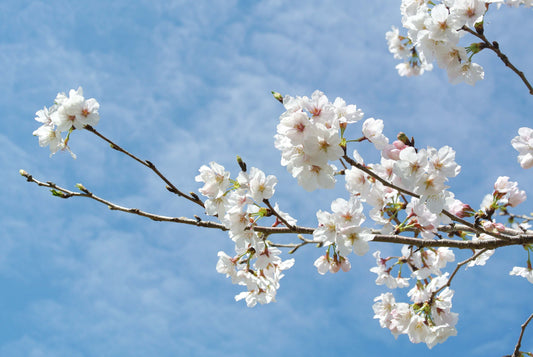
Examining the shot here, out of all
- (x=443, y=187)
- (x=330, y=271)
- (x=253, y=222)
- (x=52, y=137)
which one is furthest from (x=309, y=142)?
(x=52, y=137)

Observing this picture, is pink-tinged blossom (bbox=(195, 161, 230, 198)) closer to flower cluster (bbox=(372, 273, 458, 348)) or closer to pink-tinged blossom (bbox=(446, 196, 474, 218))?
pink-tinged blossom (bbox=(446, 196, 474, 218))

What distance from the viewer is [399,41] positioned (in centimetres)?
663

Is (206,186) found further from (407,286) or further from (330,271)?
(407,286)

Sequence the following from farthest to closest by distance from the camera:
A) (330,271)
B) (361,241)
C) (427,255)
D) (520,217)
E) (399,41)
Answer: (399,41), (427,255), (520,217), (330,271), (361,241)

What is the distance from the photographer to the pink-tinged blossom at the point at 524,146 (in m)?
3.36

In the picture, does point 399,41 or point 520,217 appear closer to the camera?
point 520,217

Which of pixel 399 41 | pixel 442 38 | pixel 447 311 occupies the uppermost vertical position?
pixel 399 41

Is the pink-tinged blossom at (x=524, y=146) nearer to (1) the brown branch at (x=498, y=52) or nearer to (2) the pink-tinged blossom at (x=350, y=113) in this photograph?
(1) the brown branch at (x=498, y=52)

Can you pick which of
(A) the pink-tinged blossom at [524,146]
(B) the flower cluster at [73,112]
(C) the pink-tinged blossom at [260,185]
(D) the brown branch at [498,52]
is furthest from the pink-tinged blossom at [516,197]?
(B) the flower cluster at [73,112]

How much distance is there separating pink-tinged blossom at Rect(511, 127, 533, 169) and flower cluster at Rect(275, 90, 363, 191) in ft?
4.96

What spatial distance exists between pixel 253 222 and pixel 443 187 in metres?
1.18

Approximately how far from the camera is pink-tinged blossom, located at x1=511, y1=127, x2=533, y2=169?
3357 millimetres

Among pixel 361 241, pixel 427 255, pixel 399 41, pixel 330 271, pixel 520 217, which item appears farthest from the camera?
pixel 399 41

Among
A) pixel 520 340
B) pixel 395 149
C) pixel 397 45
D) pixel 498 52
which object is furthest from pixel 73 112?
pixel 397 45
